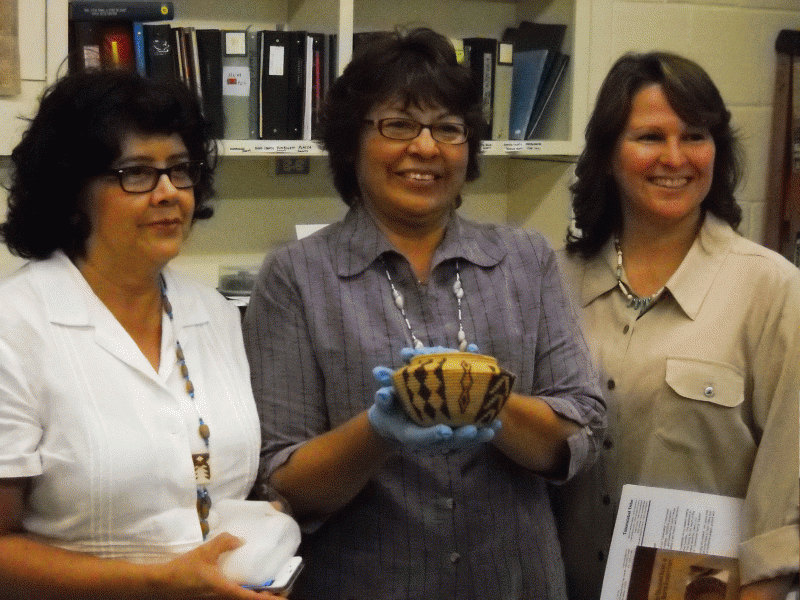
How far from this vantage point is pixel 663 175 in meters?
1.67

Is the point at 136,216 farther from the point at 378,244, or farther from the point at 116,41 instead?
the point at 116,41

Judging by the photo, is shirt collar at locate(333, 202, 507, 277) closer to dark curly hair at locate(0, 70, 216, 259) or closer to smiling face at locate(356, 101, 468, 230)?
smiling face at locate(356, 101, 468, 230)

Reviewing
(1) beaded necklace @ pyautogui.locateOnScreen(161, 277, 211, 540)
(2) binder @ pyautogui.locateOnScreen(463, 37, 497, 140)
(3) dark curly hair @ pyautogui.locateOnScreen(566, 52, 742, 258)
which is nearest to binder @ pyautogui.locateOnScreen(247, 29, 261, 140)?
(2) binder @ pyautogui.locateOnScreen(463, 37, 497, 140)

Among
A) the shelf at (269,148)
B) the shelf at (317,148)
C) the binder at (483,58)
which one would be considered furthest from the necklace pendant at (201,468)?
the binder at (483,58)

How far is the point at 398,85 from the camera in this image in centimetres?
139

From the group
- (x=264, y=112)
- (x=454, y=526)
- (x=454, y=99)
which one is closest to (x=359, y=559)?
(x=454, y=526)

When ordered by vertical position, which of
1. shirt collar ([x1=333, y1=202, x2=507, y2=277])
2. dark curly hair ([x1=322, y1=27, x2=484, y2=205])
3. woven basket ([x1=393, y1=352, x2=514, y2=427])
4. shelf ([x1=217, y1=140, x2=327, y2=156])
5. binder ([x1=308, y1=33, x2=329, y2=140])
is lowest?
woven basket ([x1=393, y1=352, x2=514, y2=427])

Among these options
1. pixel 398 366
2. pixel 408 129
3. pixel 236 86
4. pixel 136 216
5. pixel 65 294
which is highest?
pixel 236 86

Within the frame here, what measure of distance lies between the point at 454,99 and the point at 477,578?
682 millimetres

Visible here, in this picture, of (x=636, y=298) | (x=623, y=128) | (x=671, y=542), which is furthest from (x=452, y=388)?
(x=623, y=128)

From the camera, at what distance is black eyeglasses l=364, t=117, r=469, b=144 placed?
1.39 m

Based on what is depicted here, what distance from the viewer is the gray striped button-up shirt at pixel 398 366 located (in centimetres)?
136

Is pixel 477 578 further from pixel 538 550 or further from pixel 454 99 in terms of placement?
pixel 454 99

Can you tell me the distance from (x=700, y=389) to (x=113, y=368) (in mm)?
918
